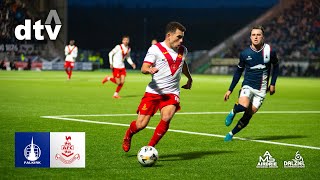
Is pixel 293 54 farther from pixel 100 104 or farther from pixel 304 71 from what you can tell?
pixel 100 104

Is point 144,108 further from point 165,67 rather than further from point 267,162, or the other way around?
point 267,162

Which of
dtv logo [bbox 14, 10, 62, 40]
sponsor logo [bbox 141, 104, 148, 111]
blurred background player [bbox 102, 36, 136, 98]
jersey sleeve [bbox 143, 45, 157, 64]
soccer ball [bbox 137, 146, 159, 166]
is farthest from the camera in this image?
dtv logo [bbox 14, 10, 62, 40]

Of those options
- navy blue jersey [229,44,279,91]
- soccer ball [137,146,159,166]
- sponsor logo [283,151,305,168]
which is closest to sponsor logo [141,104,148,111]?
soccer ball [137,146,159,166]

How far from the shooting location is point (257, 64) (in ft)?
43.5

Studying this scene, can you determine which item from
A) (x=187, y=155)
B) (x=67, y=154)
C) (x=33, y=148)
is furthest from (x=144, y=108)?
(x=33, y=148)

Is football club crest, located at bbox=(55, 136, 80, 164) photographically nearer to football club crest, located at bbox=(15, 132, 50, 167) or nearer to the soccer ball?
football club crest, located at bbox=(15, 132, 50, 167)

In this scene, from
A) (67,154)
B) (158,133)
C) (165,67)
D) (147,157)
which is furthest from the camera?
(165,67)

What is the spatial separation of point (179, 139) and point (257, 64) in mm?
2102

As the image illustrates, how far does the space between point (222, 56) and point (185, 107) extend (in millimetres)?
50639

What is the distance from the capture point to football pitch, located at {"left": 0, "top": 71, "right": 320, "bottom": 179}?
367 inches

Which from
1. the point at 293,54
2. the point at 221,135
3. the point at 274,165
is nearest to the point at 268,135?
the point at 221,135

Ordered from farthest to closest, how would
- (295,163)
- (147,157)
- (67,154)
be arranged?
(295,163) → (147,157) → (67,154)

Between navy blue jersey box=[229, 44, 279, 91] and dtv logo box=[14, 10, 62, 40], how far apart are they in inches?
2337

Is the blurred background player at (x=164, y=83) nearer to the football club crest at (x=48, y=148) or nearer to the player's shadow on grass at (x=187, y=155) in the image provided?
the player's shadow on grass at (x=187, y=155)
